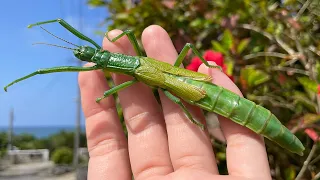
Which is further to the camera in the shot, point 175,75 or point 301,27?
point 301,27

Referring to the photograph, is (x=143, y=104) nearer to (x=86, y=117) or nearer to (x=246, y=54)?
(x=86, y=117)

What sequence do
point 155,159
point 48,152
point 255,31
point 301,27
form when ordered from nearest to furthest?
point 155,159 → point 301,27 → point 255,31 → point 48,152

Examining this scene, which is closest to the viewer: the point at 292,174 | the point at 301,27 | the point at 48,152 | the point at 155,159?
the point at 155,159

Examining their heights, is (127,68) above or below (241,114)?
above

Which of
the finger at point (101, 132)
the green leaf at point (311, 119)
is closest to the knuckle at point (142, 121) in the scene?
the finger at point (101, 132)

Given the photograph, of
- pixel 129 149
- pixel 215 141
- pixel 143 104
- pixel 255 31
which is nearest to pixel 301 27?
pixel 255 31

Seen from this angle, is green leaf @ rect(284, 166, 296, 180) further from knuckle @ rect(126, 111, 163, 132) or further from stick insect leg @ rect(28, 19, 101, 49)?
stick insect leg @ rect(28, 19, 101, 49)

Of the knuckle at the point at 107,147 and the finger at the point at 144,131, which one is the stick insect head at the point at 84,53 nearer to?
the finger at the point at 144,131

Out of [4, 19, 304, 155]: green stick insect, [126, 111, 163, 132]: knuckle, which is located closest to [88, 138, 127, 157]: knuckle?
[126, 111, 163, 132]: knuckle
